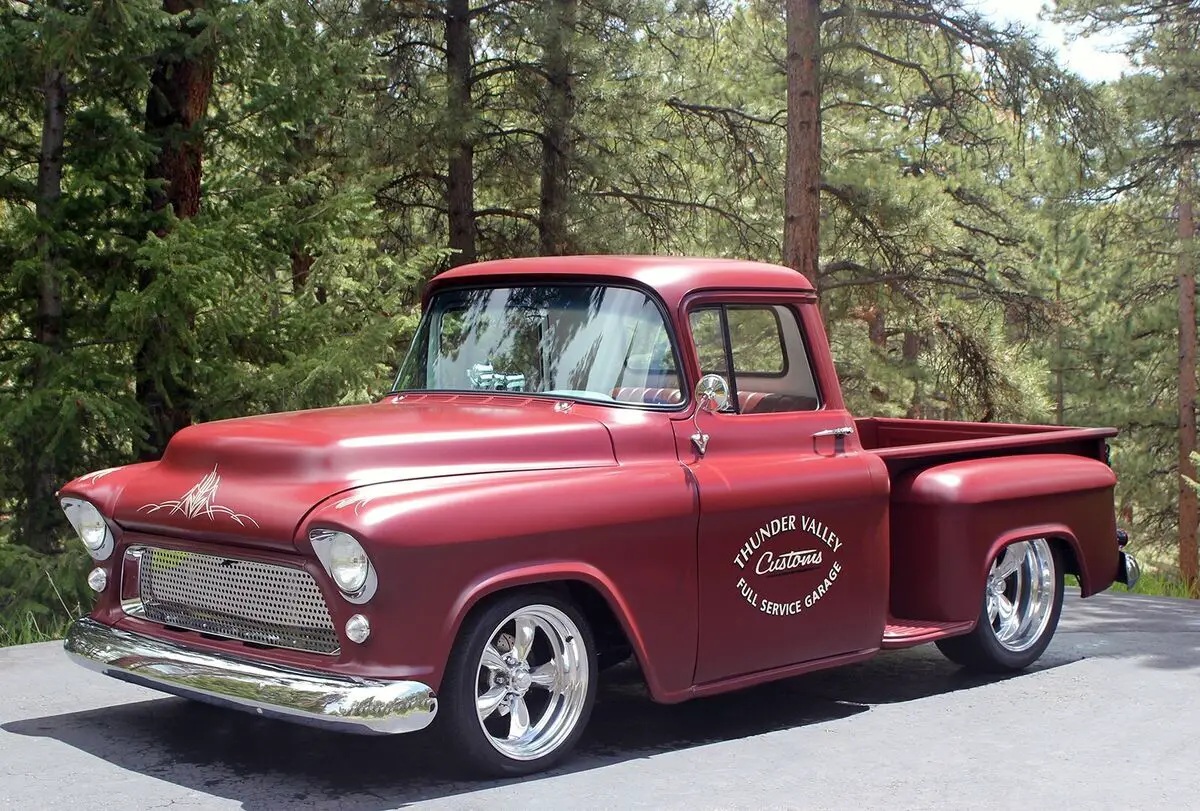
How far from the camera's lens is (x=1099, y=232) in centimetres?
2522

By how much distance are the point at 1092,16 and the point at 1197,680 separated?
61.3ft

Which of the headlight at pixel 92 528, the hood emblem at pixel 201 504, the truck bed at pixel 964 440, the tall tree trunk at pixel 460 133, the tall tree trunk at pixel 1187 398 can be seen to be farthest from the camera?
the tall tree trunk at pixel 1187 398

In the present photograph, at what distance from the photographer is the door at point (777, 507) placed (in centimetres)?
600

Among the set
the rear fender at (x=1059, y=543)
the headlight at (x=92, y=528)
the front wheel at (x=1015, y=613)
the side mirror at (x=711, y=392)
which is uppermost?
the side mirror at (x=711, y=392)

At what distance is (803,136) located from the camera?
16.2 m

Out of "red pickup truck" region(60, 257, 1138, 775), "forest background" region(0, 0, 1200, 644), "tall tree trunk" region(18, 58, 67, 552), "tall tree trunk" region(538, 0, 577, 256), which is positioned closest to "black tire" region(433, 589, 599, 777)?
"red pickup truck" region(60, 257, 1138, 775)

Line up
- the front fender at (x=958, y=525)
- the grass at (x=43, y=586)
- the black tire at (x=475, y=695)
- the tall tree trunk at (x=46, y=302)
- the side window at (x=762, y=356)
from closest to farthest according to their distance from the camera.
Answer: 1. the black tire at (x=475, y=695)
2. the side window at (x=762, y=356)
3. the front fender at (x=958, y=525)
4. the grass at (x=43, y=586)
5. the tall tree trunk at (x=46, y=302)

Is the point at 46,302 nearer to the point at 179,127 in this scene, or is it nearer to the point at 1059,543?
the point at 179,127

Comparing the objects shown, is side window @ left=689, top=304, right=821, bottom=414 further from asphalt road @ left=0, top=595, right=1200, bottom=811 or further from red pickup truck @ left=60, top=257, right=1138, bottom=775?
asphalt road @ left=0, top=595, right=1200, bottom=811

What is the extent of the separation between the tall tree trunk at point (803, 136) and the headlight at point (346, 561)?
37.9 feet

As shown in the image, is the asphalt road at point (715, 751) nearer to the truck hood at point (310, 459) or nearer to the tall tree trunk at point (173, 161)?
the truck hood at point (310, 459)

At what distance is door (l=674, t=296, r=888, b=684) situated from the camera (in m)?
6.00

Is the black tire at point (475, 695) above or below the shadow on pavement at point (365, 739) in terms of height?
above

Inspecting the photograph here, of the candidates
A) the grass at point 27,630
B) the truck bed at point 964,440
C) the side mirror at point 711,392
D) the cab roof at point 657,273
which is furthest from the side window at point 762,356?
the grass at point 27,630
